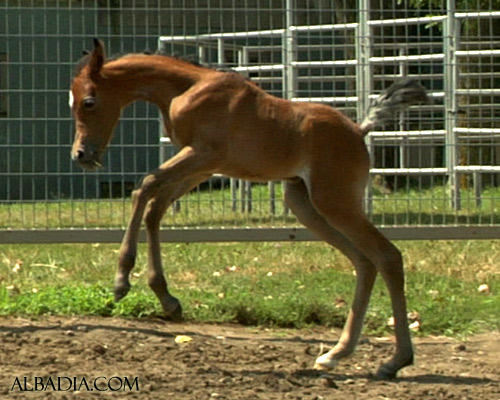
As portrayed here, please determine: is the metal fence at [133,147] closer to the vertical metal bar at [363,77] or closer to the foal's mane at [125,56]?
the vertical metal bar at [363,77]

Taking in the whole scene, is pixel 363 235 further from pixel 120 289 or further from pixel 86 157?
pixel 86 157

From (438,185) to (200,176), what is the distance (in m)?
5.18

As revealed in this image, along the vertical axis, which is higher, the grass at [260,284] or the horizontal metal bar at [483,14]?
the horizontal metal bar at [483,14]

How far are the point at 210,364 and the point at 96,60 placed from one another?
5.69 ft

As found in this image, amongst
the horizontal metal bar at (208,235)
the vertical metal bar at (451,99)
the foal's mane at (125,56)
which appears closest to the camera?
the foal's mane at (125,56)

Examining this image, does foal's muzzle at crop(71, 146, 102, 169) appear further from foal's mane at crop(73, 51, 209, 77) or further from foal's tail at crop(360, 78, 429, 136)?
foal's tail at crop(360, 78, 429, 136)

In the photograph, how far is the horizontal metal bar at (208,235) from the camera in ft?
27.5

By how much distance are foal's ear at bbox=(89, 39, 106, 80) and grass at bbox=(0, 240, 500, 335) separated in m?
1.57

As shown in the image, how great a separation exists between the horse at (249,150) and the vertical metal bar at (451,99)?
114 inches

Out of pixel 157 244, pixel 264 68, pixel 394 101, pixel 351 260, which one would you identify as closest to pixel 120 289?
pixel 157 244

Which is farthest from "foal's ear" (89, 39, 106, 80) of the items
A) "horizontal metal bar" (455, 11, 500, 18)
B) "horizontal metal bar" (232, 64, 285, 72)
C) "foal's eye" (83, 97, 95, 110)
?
"horizontal metal bar" (455, 11, 500, 18)

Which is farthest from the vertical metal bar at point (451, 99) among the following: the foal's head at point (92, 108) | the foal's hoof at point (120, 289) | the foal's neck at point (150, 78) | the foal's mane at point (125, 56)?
the foal's hoof at point (120, 289)

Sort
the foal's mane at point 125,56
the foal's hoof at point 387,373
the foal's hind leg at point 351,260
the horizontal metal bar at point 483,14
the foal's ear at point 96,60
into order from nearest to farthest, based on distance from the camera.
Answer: the foal's hoof at point 387,373
the foal's hind leg at point 351,260
the foal's ear at point 96,60
the foal's mane at point 125,56
the horizontal metal bar at point 483,14

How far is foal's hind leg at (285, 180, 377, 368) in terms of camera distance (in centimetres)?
625
